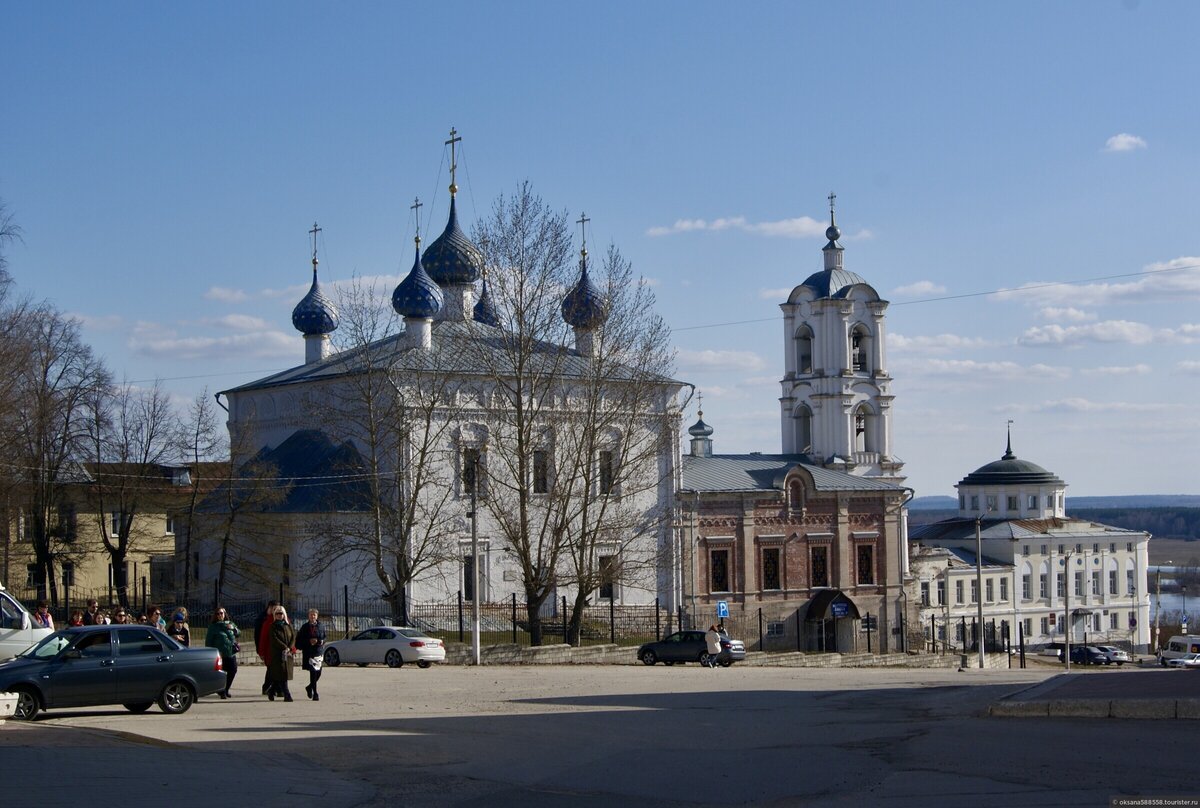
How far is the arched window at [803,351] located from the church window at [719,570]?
10760 mm

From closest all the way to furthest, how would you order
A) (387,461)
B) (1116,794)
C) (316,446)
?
1. (1116,794)
2. (387,461)
3. (316,446)

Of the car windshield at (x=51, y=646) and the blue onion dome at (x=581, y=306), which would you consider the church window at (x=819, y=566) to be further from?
the car windshield at (x=51, y=646)

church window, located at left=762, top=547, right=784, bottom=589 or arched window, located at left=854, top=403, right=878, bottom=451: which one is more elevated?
arched window, located at left=854, top=403, right=878, bottom=451

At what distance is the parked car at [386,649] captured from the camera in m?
32.8

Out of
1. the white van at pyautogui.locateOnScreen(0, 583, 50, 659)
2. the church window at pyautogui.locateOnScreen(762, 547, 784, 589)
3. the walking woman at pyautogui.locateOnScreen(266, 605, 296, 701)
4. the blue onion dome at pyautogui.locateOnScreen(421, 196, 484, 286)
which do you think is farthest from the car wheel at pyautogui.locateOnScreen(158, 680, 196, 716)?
the church window at pyautogui.locateOnScreen(762, 547, 784, 589)

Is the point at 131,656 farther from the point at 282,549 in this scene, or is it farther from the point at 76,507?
the point at 76,507

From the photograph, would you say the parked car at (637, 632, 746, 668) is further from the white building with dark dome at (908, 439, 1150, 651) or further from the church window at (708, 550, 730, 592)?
the white building with dark dome at (908, 439, 1150, 651)

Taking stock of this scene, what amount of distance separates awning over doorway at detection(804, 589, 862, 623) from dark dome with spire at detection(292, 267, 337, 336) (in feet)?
66.1

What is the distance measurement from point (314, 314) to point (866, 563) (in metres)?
22.7

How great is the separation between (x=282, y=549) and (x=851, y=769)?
33.0m

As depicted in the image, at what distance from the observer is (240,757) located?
15.0 meters

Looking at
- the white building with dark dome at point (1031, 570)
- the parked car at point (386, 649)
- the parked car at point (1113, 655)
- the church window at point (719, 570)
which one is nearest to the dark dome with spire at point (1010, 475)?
the white building with dark dome at point (1031, 570)

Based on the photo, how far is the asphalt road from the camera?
12.9m

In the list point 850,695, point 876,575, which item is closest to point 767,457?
point 876,575
